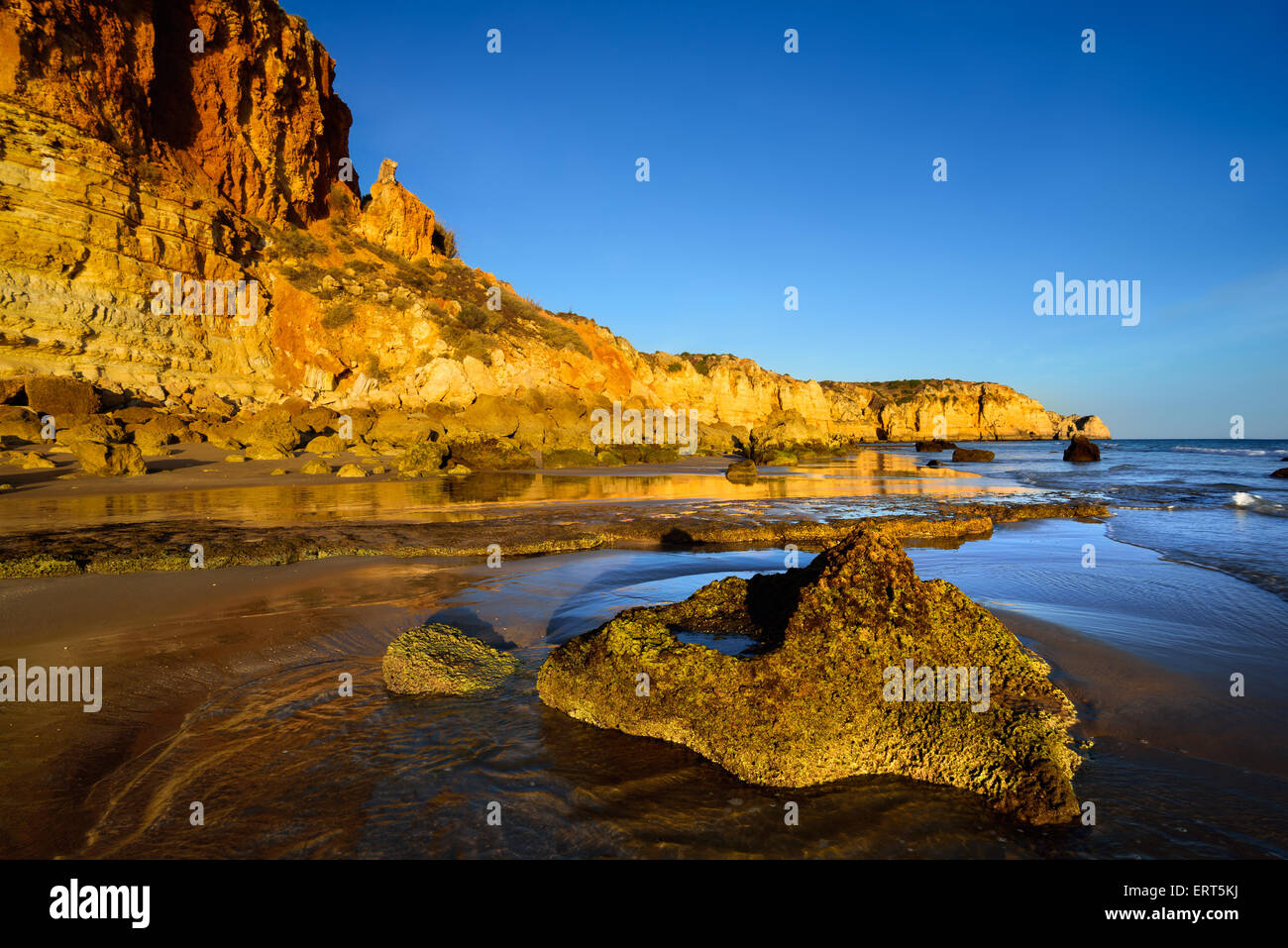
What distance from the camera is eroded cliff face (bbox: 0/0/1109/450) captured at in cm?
2067

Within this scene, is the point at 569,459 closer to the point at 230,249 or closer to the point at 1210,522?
the point at 230,249

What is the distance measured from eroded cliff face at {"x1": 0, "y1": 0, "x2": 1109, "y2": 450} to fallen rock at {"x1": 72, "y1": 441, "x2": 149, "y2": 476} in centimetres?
602

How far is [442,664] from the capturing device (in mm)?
3900

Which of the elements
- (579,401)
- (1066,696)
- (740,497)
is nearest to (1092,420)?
(579,401)

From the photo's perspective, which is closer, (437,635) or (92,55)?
(437,635)

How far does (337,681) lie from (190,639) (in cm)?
168

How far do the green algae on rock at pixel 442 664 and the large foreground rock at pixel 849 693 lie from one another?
1.95 ft

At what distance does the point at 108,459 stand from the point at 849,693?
20.9 m

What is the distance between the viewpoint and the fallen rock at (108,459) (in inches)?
631
